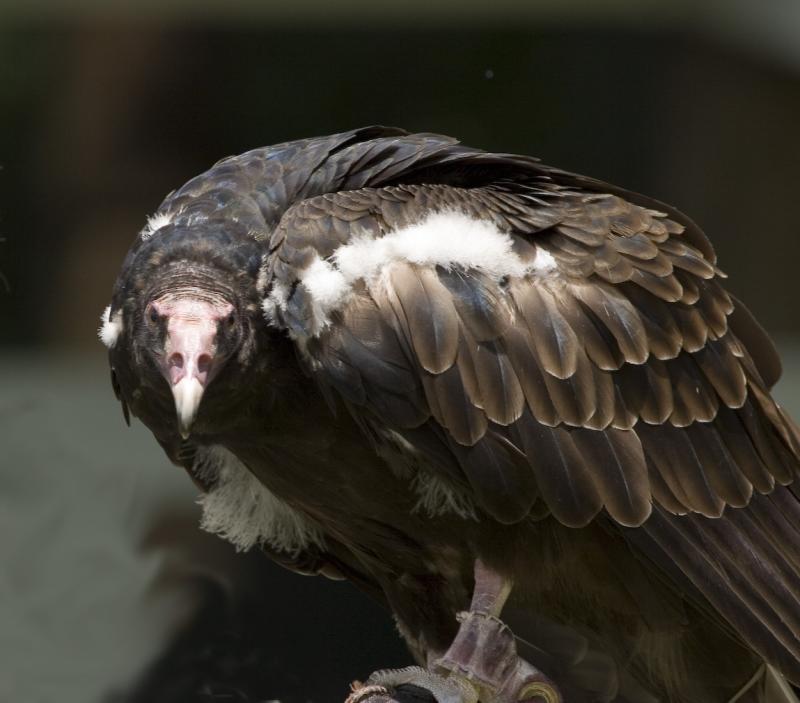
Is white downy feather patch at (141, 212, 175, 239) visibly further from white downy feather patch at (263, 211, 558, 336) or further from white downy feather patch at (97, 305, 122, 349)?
white downy feather patch at (263, 211, 558, 336)

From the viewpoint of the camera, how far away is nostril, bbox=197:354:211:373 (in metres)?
4.04

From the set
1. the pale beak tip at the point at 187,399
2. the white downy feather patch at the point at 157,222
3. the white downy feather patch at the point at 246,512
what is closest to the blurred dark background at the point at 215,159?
the white downy feather patch at the point at 246,512

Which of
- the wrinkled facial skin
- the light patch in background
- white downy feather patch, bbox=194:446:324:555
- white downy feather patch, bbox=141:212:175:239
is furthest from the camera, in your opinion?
the light patch in background

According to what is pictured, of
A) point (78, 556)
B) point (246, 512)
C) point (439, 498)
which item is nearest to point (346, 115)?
point (78, 556)

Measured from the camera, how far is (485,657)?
448 centimetres

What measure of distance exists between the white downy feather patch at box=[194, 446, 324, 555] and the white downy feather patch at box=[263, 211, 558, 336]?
3.52ft

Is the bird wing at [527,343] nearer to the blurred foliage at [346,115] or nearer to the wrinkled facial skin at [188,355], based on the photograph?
the wrinkled facial skin at [188,355]

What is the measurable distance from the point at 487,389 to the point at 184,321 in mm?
913

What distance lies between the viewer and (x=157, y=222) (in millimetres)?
4586

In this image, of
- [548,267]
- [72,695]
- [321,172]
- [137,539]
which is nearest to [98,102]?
[137,539]

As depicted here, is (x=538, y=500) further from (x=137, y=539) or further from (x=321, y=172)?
(x=137, y=539)

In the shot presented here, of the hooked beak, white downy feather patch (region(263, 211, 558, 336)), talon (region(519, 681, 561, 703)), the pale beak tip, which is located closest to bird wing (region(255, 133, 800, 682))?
white downy feather patch (region(263, 211, 558, 336))

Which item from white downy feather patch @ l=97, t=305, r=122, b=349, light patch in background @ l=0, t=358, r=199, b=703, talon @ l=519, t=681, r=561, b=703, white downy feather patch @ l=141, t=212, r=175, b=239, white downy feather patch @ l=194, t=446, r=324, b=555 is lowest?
light patch in background @ l=0, t=358, r=199, b=703

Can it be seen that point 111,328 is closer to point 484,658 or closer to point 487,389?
point 487,389
